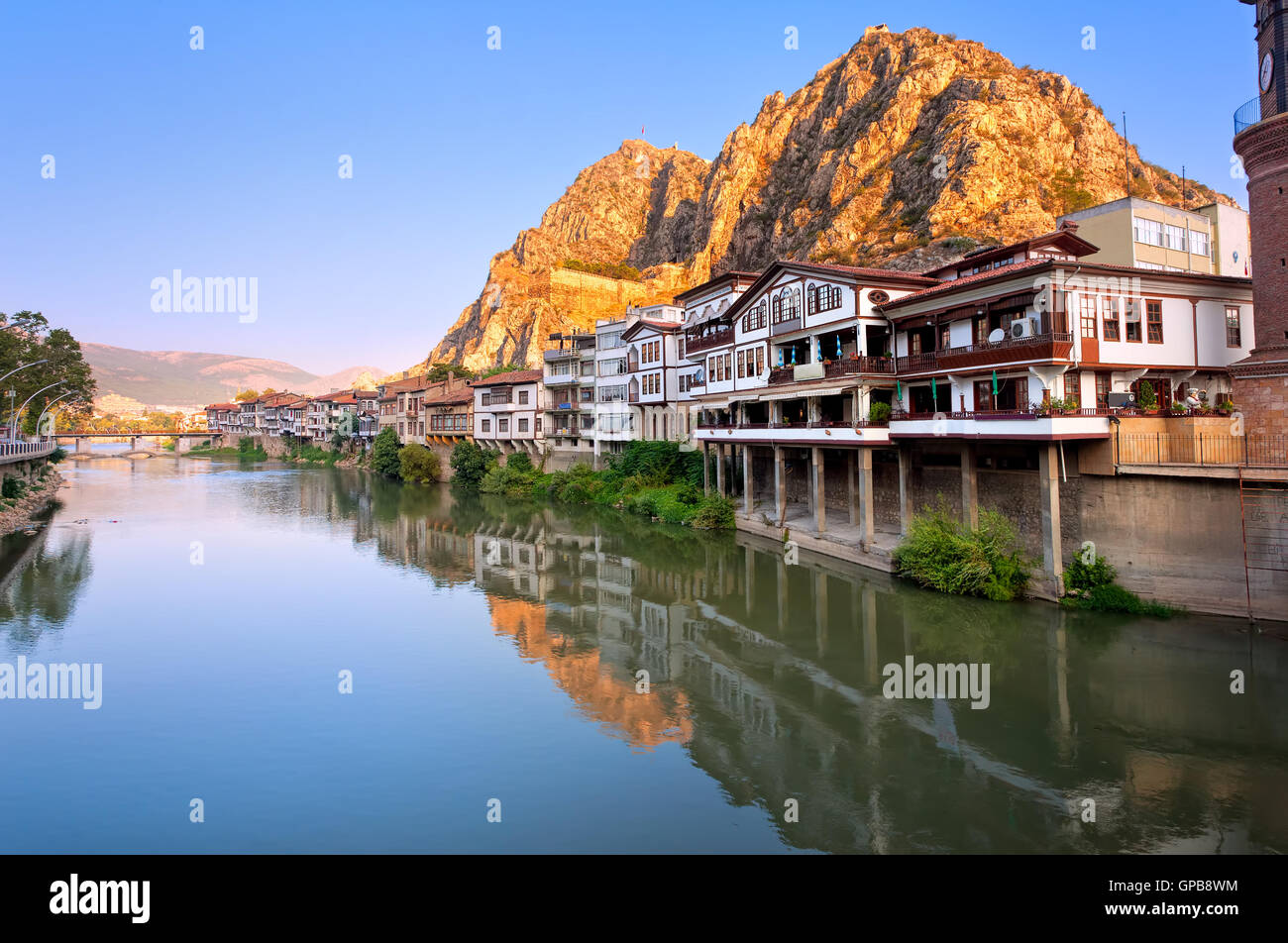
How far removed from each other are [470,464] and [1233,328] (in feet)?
204

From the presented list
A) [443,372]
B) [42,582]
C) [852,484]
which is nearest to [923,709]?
[852,484]

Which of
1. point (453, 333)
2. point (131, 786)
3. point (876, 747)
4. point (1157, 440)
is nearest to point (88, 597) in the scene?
point (131, 786)

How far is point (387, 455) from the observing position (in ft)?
293

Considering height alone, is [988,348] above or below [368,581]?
above

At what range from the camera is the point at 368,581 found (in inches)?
1256

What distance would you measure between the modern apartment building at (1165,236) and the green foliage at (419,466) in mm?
63454

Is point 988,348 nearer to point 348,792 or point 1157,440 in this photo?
point 1157,440

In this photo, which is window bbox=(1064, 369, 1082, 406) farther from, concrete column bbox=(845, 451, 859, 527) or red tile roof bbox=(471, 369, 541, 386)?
red tile roof bbox=(471, 369, 541, 386)

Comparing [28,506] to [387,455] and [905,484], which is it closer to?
[387,455]

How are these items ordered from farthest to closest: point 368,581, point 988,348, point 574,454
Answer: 1. point 574,454
2. point 368,581
3. point 988,348

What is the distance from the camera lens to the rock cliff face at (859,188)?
8938cm

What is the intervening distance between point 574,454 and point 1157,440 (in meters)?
49.8

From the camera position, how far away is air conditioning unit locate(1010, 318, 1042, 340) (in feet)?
78.5

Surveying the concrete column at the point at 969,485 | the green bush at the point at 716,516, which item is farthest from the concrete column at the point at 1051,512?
the green bush at the point at 716,516
